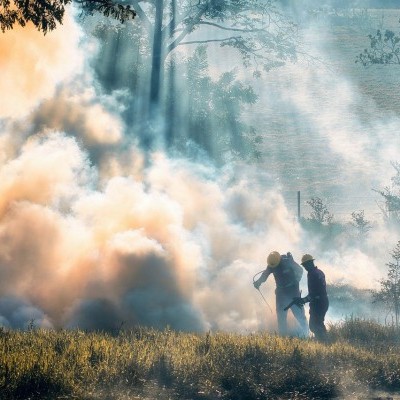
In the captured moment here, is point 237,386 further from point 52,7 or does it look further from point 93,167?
point 93,167

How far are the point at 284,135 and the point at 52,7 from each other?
374 feet

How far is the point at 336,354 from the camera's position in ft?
35.0

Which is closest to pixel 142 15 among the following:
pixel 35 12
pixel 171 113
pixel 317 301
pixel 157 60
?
pixel 157 60

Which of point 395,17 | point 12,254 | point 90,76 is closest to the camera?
point 12,254

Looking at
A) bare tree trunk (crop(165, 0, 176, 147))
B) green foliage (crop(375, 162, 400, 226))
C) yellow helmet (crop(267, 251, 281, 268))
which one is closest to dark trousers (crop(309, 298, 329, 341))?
yellow helmet (crop(267, 251, 281, 268))

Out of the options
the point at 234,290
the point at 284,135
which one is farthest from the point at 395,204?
the point at 284,135

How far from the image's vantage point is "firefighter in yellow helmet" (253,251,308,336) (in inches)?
561

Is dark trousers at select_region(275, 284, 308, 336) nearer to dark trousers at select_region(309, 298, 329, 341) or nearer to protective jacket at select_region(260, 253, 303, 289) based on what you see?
protective jacket at select_region(260, 253, 303, 289)

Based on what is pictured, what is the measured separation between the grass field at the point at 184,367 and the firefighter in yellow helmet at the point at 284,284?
278 centimetres

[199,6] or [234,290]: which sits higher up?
[199,6]

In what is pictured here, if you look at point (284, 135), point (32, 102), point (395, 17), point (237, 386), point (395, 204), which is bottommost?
point (237, 386)

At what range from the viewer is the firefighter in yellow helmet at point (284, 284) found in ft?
46.8

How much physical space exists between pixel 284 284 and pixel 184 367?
547 cm

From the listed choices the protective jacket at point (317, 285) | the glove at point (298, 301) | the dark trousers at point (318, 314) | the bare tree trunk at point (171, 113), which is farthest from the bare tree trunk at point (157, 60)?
the dark trousers at point (318, 314)
